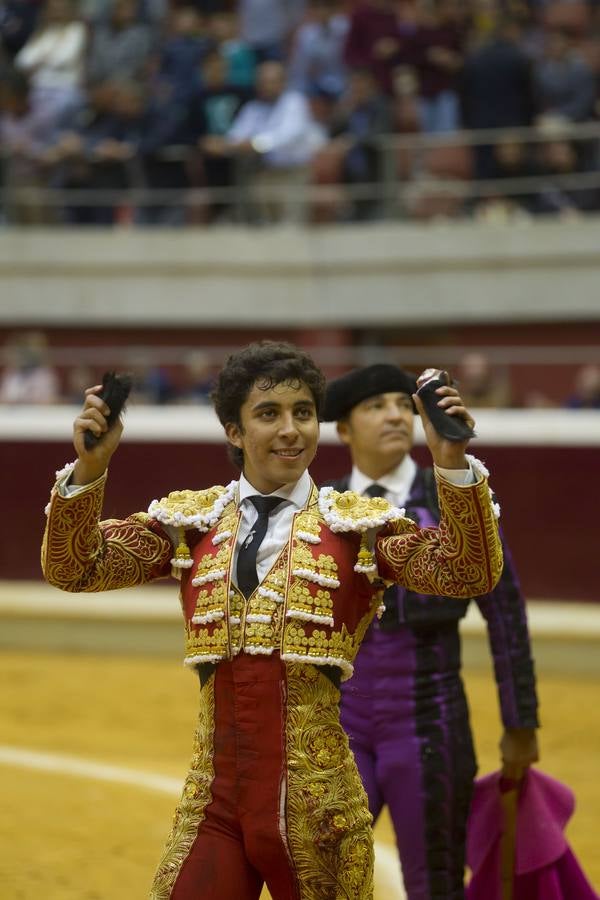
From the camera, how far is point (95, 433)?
283cm

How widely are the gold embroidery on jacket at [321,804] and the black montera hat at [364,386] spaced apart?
125 cm

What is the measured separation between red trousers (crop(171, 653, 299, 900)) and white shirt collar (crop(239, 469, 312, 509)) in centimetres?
32

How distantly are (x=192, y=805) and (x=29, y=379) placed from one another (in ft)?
27.3

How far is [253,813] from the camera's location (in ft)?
9.50

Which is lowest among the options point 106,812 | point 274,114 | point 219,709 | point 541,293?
point 106,812

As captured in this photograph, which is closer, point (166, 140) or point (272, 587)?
point (272, 587)

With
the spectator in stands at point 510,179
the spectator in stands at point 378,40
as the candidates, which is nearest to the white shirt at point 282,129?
the spectator in stands at point 378,40

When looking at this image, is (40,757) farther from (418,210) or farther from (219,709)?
(418,210)

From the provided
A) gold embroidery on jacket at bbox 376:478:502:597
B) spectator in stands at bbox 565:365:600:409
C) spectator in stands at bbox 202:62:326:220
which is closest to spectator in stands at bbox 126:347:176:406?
spectator in stands at bbox 202:62:326:220

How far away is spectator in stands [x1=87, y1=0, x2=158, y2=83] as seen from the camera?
12.8 meters

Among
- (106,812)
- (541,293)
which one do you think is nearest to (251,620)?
(106,812)

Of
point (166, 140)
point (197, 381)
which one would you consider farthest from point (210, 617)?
point (166, 140)

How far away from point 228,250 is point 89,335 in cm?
153

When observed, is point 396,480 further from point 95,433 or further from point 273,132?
point 273,132
